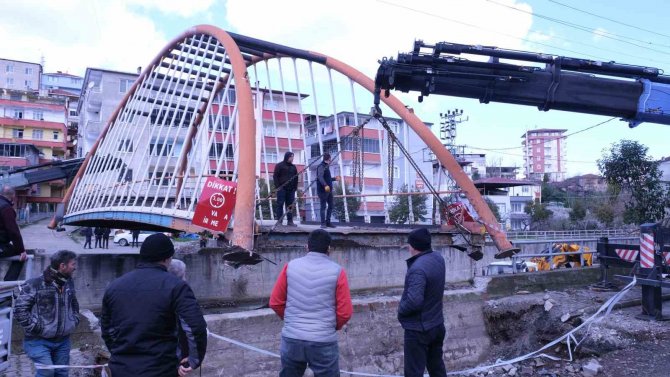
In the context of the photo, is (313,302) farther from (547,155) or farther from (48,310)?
(547,155)

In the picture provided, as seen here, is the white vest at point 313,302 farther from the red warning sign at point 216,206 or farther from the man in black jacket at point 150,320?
the red warning sign at point 216,206

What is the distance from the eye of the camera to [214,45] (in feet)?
47.7

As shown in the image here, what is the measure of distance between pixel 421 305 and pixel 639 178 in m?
27.7

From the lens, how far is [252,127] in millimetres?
10273

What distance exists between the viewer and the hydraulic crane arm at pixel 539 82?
24.5 ft

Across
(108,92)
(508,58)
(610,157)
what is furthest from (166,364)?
(108,92)

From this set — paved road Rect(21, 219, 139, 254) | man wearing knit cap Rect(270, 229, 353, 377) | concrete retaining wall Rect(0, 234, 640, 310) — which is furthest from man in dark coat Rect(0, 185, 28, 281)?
paved road Rect(21, 219, 139, 254)

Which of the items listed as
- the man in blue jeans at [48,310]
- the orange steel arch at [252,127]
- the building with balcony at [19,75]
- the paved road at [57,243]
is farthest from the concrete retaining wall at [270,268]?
the building with balcony at [19,75]

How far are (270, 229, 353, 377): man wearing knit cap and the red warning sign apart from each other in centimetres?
507

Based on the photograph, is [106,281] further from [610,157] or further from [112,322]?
[610,157]

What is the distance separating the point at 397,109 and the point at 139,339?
1138 centimetres

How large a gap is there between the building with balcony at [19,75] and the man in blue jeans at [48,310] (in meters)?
86.5

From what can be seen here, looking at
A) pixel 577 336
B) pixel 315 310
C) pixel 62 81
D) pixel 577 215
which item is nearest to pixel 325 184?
pixel 577 336

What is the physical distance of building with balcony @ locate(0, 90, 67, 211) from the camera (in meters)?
57.2
